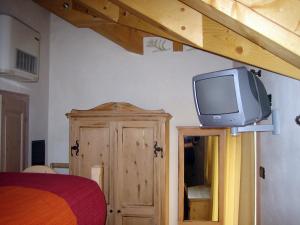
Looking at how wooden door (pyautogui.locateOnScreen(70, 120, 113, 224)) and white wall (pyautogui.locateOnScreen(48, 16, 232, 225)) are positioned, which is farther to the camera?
white wall (pyautogui.locateOnScreen(48, 16, 232, 225))

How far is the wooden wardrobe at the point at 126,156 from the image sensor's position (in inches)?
109

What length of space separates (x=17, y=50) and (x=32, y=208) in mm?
1847

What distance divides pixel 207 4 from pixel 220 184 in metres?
2.27

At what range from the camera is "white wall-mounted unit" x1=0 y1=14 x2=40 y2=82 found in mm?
2420

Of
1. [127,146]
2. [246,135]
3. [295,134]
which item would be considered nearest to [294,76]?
[295,134]

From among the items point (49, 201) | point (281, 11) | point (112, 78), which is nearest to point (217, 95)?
point (281, 11)

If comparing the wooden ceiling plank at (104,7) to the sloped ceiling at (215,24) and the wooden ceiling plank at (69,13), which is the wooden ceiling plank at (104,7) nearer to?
the sloped ceiling at (215,24)

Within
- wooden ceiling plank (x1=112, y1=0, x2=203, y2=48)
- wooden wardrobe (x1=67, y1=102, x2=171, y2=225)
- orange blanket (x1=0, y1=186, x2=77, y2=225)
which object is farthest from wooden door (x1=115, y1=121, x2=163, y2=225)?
orange blanket (x1=0, y1=186, x2=77, y2=225)

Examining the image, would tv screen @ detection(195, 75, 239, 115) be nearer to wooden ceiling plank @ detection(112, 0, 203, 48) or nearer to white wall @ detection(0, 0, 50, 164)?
wooden ceiling plank @ detection(112, 0, 203, 48)

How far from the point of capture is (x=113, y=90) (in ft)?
11.2

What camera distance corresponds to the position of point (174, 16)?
1.84 metres

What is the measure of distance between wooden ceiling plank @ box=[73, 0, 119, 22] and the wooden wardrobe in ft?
2.82

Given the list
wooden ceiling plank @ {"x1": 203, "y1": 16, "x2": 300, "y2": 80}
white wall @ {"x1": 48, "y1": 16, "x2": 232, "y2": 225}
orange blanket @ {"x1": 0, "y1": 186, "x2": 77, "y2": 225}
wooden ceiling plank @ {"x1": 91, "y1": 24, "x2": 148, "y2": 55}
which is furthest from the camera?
white wall @ {"x1": 48, "y1": 16, "x2": 232, "y2": 225}

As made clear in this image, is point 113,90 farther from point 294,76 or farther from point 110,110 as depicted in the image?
point 294,76
